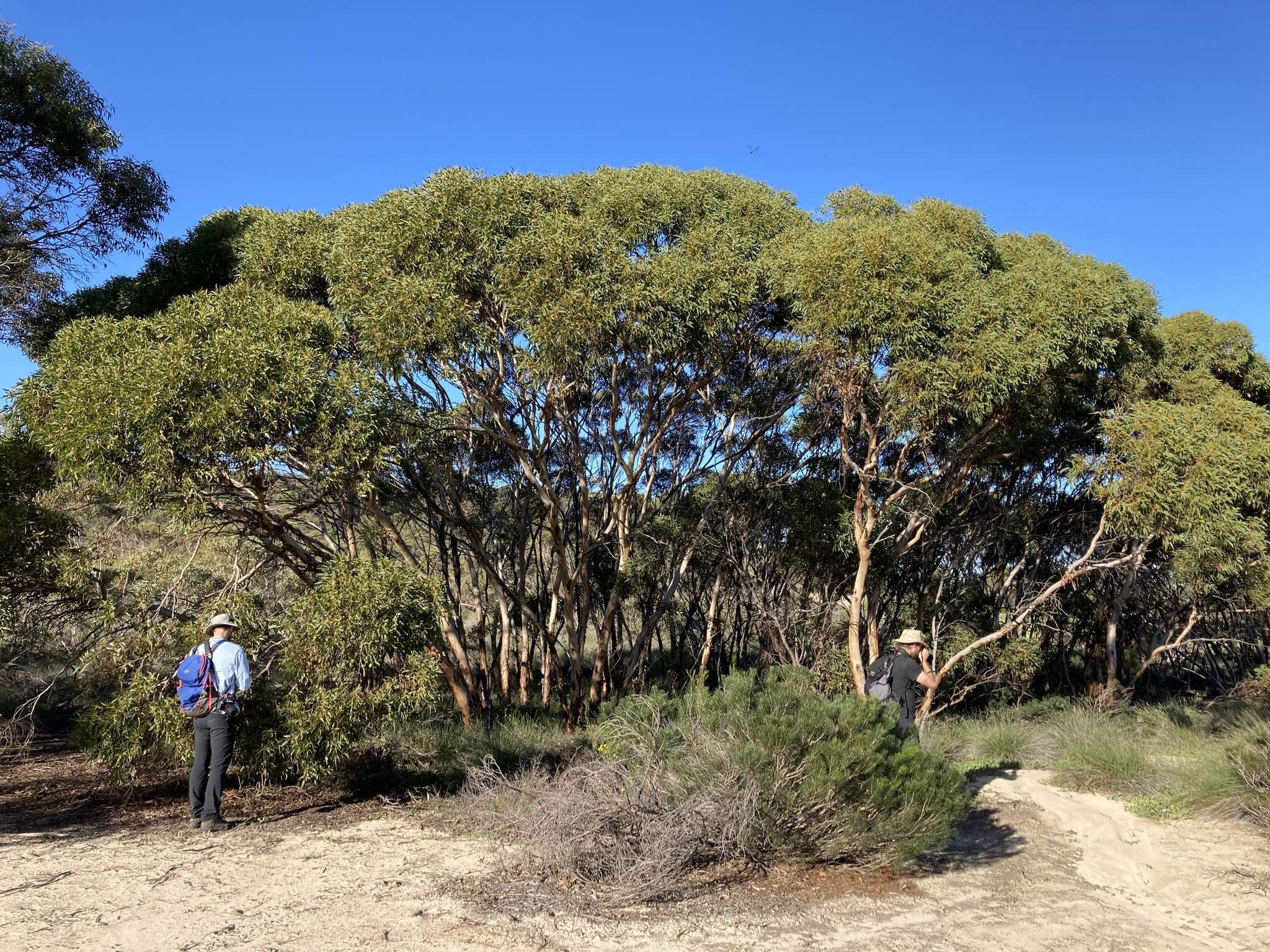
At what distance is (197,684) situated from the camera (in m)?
6.52

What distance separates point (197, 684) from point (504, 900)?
2.99 m

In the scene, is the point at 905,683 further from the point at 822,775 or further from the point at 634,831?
the point at 634,831

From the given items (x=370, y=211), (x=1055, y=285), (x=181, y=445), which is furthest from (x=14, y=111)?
(x=1055, y=285)

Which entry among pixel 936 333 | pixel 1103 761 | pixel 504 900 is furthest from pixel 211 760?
pixel 936 333

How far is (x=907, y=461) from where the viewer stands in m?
13.7

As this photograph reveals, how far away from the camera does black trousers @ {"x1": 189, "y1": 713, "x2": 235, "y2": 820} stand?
6.45 m

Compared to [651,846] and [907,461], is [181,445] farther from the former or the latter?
[907,461]

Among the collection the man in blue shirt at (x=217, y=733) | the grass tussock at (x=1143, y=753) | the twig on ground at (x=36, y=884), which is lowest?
the twig on ground at (x=36, y=884)

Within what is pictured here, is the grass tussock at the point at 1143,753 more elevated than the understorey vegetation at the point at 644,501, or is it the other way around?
the understorey vegetation at the point at 644,501

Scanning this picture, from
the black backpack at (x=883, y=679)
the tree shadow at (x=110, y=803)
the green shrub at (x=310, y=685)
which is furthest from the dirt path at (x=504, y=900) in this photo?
the black backpack at (x=883, y=679)

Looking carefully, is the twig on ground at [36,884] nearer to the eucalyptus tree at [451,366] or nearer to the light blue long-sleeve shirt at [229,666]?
the light blue long-sleeve shirt at [229,666]

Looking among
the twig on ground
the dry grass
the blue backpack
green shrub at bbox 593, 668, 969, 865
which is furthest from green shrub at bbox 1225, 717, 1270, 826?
the twig on ground

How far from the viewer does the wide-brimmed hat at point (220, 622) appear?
6809mm

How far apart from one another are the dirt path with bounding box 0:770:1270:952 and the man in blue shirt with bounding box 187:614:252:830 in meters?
0.24
